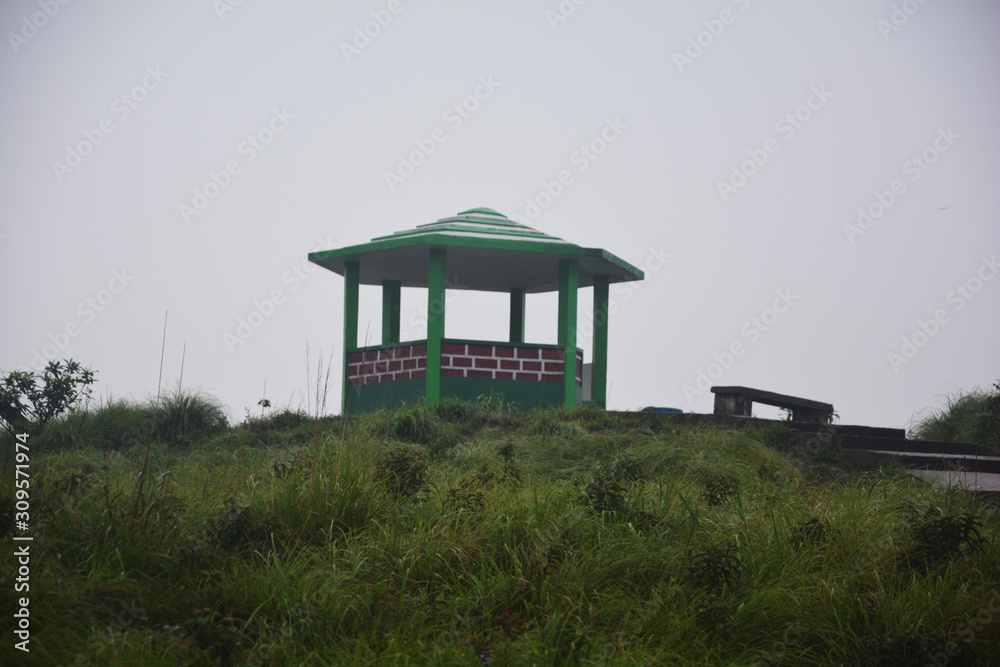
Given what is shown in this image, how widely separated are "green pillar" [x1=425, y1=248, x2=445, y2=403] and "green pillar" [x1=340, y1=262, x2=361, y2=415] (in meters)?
1.52

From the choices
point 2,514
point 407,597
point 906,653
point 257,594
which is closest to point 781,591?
point 906,653

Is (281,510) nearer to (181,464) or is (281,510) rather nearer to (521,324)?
(181,464)

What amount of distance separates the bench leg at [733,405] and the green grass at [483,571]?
3850 millimetres

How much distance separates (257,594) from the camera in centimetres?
439

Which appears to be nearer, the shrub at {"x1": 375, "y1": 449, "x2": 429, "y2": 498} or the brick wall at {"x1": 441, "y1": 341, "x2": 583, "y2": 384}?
the shrub at {"x1": 375, "y1": 449, "x2": 429, "y2": 498}

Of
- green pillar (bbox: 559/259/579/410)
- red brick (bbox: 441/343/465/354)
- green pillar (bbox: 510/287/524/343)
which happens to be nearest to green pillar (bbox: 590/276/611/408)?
green pillar (bbox: 559/259/579/410)

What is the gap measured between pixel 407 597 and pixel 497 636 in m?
0.59

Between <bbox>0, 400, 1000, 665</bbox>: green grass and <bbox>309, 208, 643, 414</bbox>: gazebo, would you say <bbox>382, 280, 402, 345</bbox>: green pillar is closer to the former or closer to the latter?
<bbox>309, 208, 643, 414</bbox>: gazebo

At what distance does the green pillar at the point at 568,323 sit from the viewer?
1220 cm

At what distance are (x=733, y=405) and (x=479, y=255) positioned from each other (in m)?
4.07

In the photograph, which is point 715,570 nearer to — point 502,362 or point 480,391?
point 480,391

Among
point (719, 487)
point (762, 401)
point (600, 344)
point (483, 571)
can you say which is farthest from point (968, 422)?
point (483, 571)

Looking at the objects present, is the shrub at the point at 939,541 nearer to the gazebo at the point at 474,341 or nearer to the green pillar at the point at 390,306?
the gazebo at the point at 474,341

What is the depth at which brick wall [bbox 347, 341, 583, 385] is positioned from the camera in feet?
39.2
